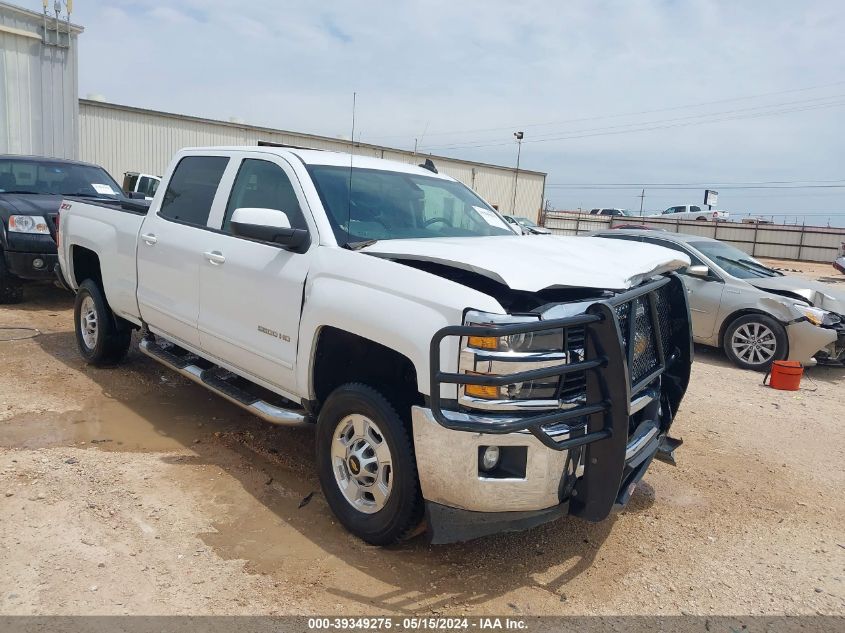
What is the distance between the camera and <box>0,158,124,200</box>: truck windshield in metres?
8.91

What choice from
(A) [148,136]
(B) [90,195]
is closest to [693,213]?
(A) [148,136]

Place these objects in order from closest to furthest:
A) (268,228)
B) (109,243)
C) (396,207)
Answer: (268,228) < (396,207) < (109,243)

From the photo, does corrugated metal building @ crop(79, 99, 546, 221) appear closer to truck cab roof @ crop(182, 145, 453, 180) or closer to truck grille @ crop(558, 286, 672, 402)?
Answer: truck cab roof @ crop(182, 145, 453, 180)

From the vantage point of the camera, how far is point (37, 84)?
1506 cm

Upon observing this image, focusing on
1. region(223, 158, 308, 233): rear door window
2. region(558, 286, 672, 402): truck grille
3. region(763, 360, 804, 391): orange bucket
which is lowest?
region(763, 360, 804, 391): orange bucket

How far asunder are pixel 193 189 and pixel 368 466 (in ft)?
8.89

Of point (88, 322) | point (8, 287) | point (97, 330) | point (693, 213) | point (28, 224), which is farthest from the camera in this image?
point (693, 213)

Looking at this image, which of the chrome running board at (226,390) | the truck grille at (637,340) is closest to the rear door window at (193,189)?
the chrome running board at (226,390)

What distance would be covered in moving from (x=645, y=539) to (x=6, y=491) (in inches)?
140

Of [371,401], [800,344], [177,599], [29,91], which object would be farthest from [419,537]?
[29,91]

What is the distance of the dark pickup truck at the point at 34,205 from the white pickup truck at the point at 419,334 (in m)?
4.00

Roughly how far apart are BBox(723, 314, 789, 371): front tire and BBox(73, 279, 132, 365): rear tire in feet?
22.1

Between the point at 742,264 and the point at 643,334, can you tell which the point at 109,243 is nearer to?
the point at 643,334

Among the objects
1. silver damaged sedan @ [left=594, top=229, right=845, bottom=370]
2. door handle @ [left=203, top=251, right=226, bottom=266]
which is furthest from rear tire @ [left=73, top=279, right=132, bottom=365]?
silver damaged sedan @ [left=594, top=229, right=845, bottom=370]
